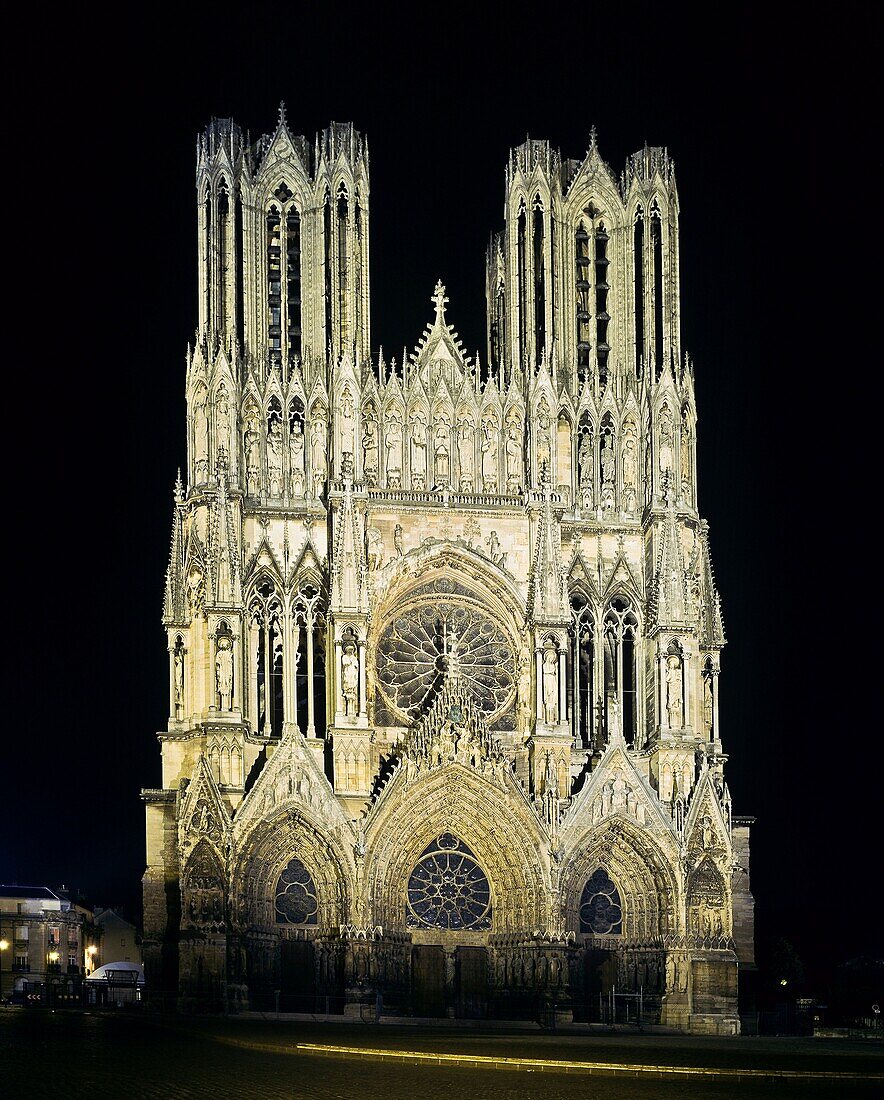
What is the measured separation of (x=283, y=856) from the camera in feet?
194

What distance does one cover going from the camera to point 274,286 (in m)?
A: 64.3

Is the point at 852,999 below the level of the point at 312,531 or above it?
below

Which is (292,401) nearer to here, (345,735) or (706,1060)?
(345,735)

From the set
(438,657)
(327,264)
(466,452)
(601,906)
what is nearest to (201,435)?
(327,264)

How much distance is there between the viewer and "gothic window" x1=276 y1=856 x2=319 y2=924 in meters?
59.1

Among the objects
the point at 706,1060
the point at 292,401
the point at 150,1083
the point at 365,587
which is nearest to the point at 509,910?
the point at 365,587

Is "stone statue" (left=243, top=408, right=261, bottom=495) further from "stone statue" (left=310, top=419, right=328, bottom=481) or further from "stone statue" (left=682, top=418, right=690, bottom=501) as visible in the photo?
"stone statue" (left=682, top=418, right=690, bottom=501)

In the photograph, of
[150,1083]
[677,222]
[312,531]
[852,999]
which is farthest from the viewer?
[852,999]

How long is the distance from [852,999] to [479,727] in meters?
32.9

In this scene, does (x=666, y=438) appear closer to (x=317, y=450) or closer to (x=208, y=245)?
(x=317, y=450)

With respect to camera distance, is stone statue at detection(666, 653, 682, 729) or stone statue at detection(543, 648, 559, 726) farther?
stone statue at detection(666, 653, 682, 729)

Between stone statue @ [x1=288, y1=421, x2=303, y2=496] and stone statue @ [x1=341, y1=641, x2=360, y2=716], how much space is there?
5.30 meters

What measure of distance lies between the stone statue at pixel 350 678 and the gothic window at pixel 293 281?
9432 millimetres

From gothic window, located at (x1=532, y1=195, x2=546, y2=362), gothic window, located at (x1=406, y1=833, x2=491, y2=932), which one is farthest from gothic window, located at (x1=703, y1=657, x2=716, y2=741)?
gothic window, located at (x1=532, y1=195, x2=546, y2=362)
